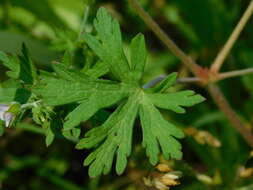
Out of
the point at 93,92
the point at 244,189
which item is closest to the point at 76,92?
the point at 93,92

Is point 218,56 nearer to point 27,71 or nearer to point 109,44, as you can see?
point 109,44

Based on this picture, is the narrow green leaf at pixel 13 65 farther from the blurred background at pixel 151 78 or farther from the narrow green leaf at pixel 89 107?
the blurred background at pixel 151 78

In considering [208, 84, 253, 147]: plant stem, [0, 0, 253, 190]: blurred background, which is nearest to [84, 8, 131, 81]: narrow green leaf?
[208, 84, 253, 147]: plant stem

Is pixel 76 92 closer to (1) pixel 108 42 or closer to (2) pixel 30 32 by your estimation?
(1) pixel 108 42

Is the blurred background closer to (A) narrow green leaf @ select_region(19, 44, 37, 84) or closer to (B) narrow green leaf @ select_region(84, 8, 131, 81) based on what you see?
(A) narrow green leaf @ select_region(19, 44, 37, 84)

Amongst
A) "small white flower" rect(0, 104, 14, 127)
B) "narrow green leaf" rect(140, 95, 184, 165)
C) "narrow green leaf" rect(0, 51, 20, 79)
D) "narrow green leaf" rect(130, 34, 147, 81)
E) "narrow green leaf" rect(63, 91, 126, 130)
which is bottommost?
"narrow green leaf" rect(140, 95, 184, 165)

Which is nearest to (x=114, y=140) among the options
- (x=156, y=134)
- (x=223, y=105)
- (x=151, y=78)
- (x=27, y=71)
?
(x=156, y=134)

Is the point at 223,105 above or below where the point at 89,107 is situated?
below

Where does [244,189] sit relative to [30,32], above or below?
below

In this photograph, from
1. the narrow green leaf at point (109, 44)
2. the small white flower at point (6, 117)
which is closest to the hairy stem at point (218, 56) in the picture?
the narrow green leaf at point (109, 44)
